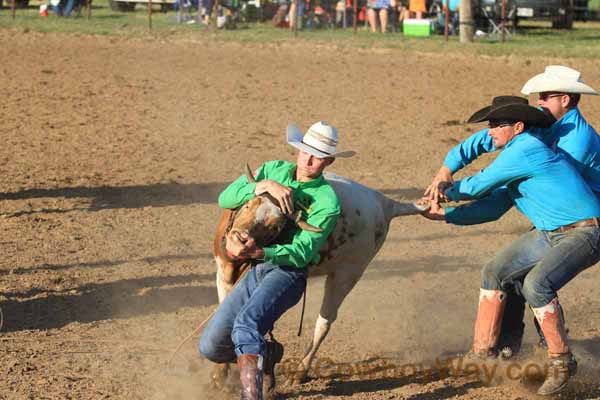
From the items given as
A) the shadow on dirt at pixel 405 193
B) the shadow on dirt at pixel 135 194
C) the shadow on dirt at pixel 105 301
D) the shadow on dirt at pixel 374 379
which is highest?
the shadow on dirt at pixel 135 194

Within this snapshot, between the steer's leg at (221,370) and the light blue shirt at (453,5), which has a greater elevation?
the light blue shirt at (453,5)

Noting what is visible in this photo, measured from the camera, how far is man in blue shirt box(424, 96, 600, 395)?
18.4ft

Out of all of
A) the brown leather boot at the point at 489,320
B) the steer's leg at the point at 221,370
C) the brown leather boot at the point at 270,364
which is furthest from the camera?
the brown leather boot at the point at 489,320

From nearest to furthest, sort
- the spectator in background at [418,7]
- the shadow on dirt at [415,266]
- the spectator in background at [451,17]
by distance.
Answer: the shadow on dirt at [415,266]
the spectator in background at [451,17]
the spectator in background at [418,7]

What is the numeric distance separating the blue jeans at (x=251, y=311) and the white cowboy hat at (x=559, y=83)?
179cm

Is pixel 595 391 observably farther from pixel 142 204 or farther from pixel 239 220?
pixel 142 204

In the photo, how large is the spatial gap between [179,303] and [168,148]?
4.87 metres

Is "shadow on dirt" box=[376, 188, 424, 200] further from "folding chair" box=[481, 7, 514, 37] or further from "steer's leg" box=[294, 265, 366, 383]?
"folding chair" box=[481, 7, 514, 37]

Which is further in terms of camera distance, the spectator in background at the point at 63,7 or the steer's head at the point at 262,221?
the spectator in background at the point at 63,7

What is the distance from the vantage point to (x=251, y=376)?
5027 millimetres

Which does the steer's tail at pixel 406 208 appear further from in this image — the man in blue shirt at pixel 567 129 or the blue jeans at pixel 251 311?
the blue jeans at pixel 251 311

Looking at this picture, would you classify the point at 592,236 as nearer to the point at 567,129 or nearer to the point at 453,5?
the point at 567,129

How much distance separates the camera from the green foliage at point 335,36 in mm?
19688

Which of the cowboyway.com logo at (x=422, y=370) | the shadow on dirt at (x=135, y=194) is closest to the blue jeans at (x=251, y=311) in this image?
the cowboyway.com logo at (x=422, y=370)
